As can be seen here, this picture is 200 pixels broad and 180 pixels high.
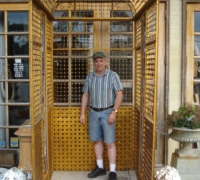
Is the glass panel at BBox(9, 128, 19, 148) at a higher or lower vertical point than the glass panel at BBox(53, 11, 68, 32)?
lower

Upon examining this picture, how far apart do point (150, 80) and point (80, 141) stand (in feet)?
5.22

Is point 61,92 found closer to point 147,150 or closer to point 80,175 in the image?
point 80,175

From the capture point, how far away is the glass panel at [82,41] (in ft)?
15.9

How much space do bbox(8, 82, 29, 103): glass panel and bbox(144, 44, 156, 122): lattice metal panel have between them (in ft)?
6.55

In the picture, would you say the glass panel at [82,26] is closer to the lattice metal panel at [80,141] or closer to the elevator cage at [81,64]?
the elevator cage at [81,64]

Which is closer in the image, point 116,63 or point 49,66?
point 49,66

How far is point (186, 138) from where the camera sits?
14.3 feet

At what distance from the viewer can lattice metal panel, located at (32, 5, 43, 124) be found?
3.50m

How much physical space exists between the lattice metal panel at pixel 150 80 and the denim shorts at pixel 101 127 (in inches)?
24.6

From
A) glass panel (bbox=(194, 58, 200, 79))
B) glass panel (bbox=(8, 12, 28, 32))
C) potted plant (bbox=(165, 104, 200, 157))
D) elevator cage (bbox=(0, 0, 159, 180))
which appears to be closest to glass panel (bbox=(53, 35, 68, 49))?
elevator cage (bbox=(0, 0, 159, 180))

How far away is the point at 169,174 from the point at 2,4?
3354 millimetres

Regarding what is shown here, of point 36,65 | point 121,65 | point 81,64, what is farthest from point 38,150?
point 121,65

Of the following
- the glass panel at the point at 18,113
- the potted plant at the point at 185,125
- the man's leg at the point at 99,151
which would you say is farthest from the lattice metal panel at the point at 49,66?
the potted plant at the point at 185,125

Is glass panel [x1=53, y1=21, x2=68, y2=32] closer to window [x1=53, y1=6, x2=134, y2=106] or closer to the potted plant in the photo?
window [x1=53, y1=6, x2=134, y2=106]
